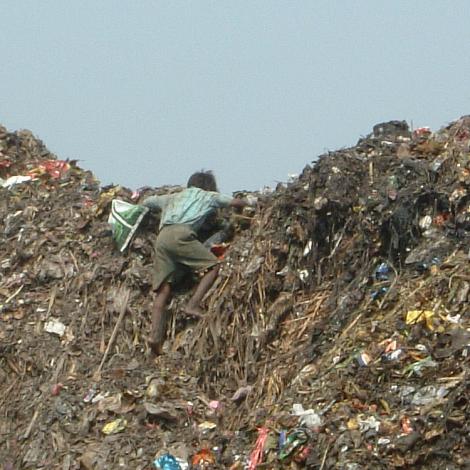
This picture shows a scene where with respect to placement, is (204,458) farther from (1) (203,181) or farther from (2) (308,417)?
(1) (203,181)

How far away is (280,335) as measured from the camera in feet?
29.4

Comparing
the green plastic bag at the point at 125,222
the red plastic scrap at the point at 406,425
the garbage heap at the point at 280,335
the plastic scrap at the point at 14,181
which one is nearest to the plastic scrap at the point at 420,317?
the garbage heap at the point at 280,335

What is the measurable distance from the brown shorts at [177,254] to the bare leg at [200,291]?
6cm

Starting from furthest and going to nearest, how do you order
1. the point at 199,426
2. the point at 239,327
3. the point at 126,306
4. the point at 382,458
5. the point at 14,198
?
1. the point at 14,198
2. the point at 126,306
3. the point at 239,327
4. the point at 199,426
5. the point at 382,458

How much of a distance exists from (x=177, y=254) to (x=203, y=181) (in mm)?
708

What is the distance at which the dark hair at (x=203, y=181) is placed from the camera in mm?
9914

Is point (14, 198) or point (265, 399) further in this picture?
point (14, 198)

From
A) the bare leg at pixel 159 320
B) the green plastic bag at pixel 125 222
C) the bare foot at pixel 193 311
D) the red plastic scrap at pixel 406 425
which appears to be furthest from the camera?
the green plastic bag at pixel 125 222

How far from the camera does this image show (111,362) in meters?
9.57

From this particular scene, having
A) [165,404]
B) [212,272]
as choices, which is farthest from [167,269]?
[165,404]

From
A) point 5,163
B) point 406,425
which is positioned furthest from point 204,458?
point 5,163

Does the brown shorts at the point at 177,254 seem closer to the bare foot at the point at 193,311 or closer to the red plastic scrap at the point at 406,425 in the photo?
the bare foot at the point at 193,311

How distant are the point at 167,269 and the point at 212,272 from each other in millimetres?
374

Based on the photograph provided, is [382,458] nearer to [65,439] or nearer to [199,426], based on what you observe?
[199,426]
